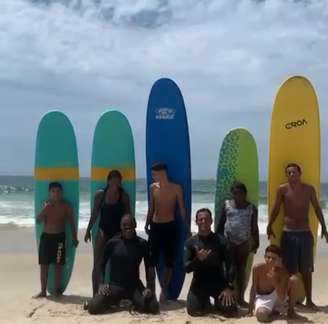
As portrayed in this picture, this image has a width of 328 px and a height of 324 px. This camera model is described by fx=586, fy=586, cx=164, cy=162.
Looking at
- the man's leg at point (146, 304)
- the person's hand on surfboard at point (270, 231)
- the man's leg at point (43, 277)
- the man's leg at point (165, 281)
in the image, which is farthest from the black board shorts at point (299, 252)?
the man's leg at point (43, 277)

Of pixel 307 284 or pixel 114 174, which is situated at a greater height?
pixel 114 174

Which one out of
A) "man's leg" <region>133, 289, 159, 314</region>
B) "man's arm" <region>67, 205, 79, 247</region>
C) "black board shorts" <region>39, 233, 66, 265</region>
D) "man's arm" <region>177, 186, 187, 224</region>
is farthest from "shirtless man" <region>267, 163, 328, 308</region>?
"black board shorts" <region>39, 233, 66, 265</region>

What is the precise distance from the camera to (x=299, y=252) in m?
4.87

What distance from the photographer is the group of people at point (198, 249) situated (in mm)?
4520

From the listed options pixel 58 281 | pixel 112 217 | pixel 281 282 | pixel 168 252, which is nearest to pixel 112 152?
pixel 112 217

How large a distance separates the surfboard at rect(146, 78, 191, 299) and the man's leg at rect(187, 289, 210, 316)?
0.77m

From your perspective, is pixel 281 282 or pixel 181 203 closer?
pixel 281 282

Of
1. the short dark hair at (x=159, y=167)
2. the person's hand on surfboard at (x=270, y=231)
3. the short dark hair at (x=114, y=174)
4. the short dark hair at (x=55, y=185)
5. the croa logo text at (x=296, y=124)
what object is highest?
the croa logo text at (x=296, y=124)

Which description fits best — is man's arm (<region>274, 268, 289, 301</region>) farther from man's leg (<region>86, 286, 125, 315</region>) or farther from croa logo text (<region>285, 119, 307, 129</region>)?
croa logo text (<region>285, 119, 307, 129</region>)

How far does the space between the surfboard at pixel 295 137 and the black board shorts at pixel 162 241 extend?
0.90 m

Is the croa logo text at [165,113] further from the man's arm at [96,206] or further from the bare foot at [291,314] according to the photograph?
the bare foot at [291,314]

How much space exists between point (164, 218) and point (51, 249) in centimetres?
115

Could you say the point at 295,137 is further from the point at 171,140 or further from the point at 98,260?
the point at 98,260

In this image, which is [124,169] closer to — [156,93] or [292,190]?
[156,93]
